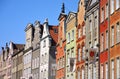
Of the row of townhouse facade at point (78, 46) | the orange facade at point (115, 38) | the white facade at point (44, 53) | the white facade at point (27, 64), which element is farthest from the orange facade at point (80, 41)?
the white facade at point (27, 64)

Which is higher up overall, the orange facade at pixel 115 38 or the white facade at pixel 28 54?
the white facade at pixel 28 54

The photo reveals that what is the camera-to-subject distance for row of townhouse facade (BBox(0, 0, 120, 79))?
47750 millimetres

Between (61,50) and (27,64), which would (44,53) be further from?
(27,64)

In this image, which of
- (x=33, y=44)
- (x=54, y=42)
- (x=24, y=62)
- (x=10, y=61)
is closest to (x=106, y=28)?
(x=54, y=42)

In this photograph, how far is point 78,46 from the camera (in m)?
61.6

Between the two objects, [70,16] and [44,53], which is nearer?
[70,16]

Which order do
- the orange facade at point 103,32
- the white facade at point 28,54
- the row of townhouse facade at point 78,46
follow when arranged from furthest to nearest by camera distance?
1. the white facade at point 28,54
2. the orange facade at point 103,32
3. the row of townhouse facade at point 78,46

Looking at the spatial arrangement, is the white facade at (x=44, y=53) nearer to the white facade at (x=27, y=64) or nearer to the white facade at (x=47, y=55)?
the white facade at (x=47, y=55)

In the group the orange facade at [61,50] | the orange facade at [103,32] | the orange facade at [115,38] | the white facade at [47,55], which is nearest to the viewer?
the orange facade at [115,38]

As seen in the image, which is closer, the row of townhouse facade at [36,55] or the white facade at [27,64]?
the row of townhouse facade at [36,55]

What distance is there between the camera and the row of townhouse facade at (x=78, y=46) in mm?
47750

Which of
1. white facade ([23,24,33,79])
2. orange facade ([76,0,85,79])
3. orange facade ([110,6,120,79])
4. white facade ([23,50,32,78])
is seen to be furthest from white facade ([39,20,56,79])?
orange facade ([110,6,120,79])

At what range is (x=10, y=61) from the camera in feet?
392

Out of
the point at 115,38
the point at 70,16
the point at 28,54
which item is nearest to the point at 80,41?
the point at 70,16
